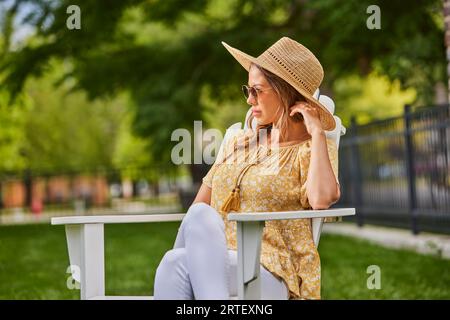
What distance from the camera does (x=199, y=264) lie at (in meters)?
2.74

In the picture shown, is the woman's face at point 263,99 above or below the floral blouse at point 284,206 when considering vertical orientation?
above

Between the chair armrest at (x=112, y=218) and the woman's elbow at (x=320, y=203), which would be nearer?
the woman's elbow at (x=320, y=203)

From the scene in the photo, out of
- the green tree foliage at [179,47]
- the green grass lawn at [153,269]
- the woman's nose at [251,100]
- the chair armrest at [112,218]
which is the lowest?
the green grass lawn at [153,269]

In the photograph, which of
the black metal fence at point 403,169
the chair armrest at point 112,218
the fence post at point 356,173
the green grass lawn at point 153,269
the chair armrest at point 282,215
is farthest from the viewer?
the fence post at point 356,173

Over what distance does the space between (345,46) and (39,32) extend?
17.8 ft

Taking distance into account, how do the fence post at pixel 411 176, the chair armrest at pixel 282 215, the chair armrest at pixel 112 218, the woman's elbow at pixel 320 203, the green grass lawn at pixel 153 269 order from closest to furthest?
the chair armrest at pixel 282 215 → the woman's elbow at pixel 320 203 → the chair armrest at pixel 112 218 → the green grass lawn at pixel 153 269 → the fence post at pixel 411 176

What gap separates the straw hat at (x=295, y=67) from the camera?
3125 millimetres

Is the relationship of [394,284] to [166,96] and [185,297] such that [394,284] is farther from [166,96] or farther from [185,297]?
[166,96]

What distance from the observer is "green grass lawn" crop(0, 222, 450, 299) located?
6012 millimetres

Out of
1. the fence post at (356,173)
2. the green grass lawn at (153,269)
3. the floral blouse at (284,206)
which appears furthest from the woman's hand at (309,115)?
the fence post at (356,173)

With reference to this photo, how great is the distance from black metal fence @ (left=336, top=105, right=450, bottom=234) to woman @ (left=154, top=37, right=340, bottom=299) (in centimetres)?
543

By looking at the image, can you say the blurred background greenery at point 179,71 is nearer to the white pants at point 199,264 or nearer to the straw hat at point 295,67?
the straw hat at point 295,67
